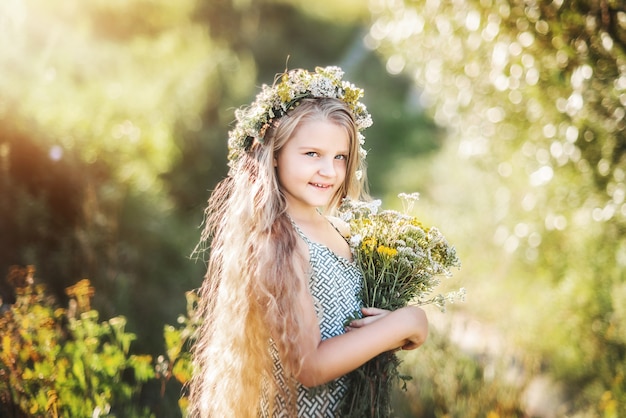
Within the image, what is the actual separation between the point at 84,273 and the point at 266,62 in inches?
240

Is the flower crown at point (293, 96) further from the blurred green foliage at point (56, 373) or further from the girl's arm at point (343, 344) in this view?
the blurred green foliage at point (56, 373)

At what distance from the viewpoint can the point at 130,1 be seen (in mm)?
7828

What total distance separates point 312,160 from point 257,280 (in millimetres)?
452

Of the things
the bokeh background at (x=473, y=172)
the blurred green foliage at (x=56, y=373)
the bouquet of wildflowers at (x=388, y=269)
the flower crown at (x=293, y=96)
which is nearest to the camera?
the bouquet of wildflowers at (x=388, y=269)

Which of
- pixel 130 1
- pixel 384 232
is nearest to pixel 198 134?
pixel 130 1

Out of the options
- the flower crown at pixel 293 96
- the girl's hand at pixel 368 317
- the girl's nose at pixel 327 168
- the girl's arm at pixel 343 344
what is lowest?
the girl's arm at pixel 343 344

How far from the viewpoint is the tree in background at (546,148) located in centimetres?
389

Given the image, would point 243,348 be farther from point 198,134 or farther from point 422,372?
point 198,134

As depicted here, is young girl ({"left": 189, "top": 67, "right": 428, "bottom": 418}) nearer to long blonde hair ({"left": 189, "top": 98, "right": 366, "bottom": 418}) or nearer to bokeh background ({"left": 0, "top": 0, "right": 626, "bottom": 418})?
long blonde hair ({"left": 189, "top": 98, "right": 366, "bottom": 418})

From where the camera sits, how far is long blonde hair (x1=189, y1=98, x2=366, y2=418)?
74.6 inches

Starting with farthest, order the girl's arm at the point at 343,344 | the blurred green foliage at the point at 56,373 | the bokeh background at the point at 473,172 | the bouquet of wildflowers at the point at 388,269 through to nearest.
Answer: the bokeh background at the point at 473,172
the blurred green foliage at the point at 56,373
the bouquet of wildflowers at the point at 388,269
the girl's arm at the point at 343,344

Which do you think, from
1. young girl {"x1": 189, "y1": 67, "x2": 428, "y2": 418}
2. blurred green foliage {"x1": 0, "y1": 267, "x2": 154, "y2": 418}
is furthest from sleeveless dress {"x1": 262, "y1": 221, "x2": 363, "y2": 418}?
blurred green foliage {"x1": 0, "y1": 267, "x2": 154, "y2": 418}

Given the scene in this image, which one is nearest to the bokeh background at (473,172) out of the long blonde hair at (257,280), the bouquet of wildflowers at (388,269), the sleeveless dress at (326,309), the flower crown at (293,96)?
the long blonde hair at (257,280)

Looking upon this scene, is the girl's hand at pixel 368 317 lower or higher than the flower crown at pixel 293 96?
lower
